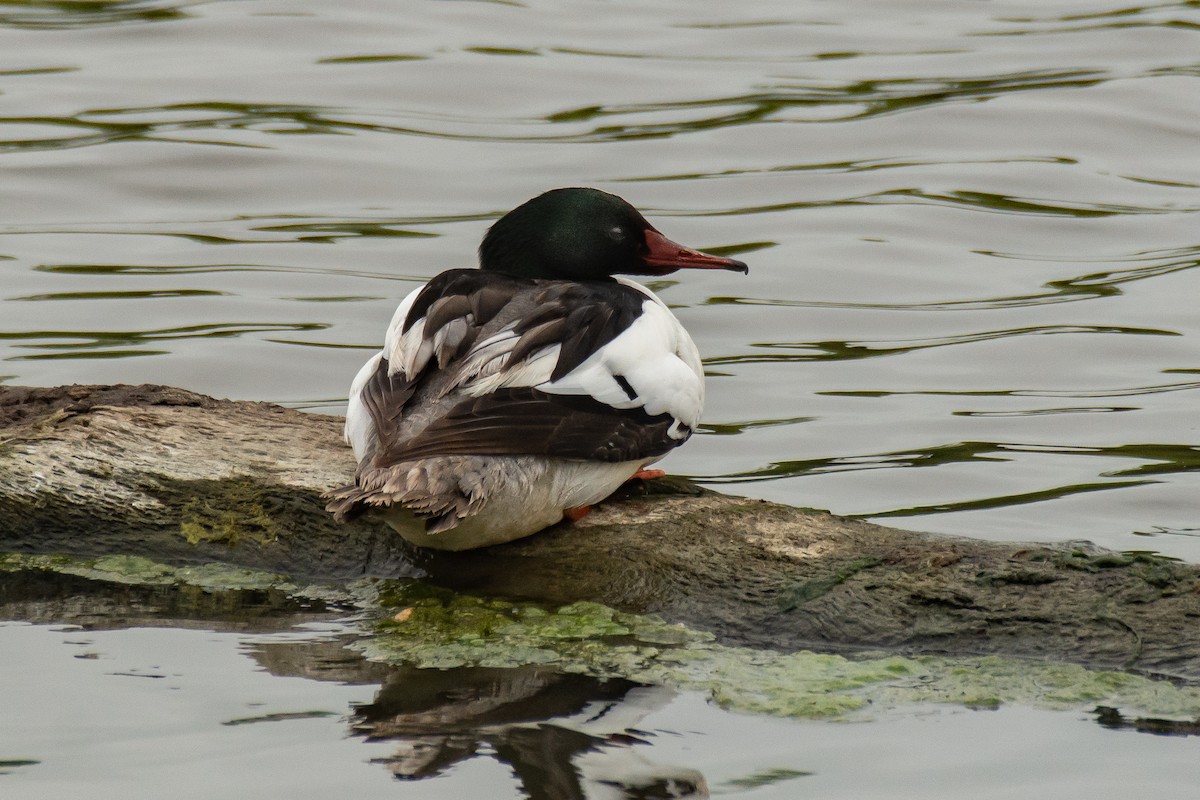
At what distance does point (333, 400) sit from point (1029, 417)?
3.33 meters

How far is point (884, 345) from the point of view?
352 inches

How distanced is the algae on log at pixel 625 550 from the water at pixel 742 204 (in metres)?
0.58

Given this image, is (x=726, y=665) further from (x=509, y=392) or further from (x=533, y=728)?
(x=509, y=392)

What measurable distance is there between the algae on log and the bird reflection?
0.38 meters

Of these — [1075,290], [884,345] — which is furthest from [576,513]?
[1075,290]

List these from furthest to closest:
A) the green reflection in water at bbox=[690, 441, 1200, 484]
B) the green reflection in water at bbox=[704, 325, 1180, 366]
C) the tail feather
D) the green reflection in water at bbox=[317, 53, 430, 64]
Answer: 1. the green reflection in water at bbox=[317, 53, 430, 64]
2. the green reflection in water at bbox=[704, 325, 1180, 366]
3. the green reflection in water at bbox=[690, 441, 1200, 484]
4. the tail feather

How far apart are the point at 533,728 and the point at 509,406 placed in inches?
39.9

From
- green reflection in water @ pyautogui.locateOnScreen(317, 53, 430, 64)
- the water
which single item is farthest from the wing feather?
green reflection in water @ pyautogui.locateOnScreen(317, 53, 430, 64)

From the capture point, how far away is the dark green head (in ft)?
19.0

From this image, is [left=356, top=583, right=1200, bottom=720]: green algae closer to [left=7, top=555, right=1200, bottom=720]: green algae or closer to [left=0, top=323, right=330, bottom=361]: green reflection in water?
[left=7, top=555, right=1200, bottom=720]: green algae

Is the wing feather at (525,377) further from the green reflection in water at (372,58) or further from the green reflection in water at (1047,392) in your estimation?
the green reflection in water at (372,58)

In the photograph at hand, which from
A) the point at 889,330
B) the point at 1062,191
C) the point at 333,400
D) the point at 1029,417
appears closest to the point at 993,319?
the point at 889,330

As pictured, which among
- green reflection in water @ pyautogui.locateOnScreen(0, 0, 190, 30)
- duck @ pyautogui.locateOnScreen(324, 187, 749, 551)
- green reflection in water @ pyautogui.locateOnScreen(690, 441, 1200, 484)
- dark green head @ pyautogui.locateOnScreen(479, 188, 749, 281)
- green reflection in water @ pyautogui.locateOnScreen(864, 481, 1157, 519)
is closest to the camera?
duck @ pyautogui.locateOnScreen(324, 187, 749, 551)

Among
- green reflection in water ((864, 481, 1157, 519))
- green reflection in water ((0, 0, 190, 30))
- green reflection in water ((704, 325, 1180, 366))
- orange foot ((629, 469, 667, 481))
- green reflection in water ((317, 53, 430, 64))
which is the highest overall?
green reflection in water ((0, 0, 190, 30))
